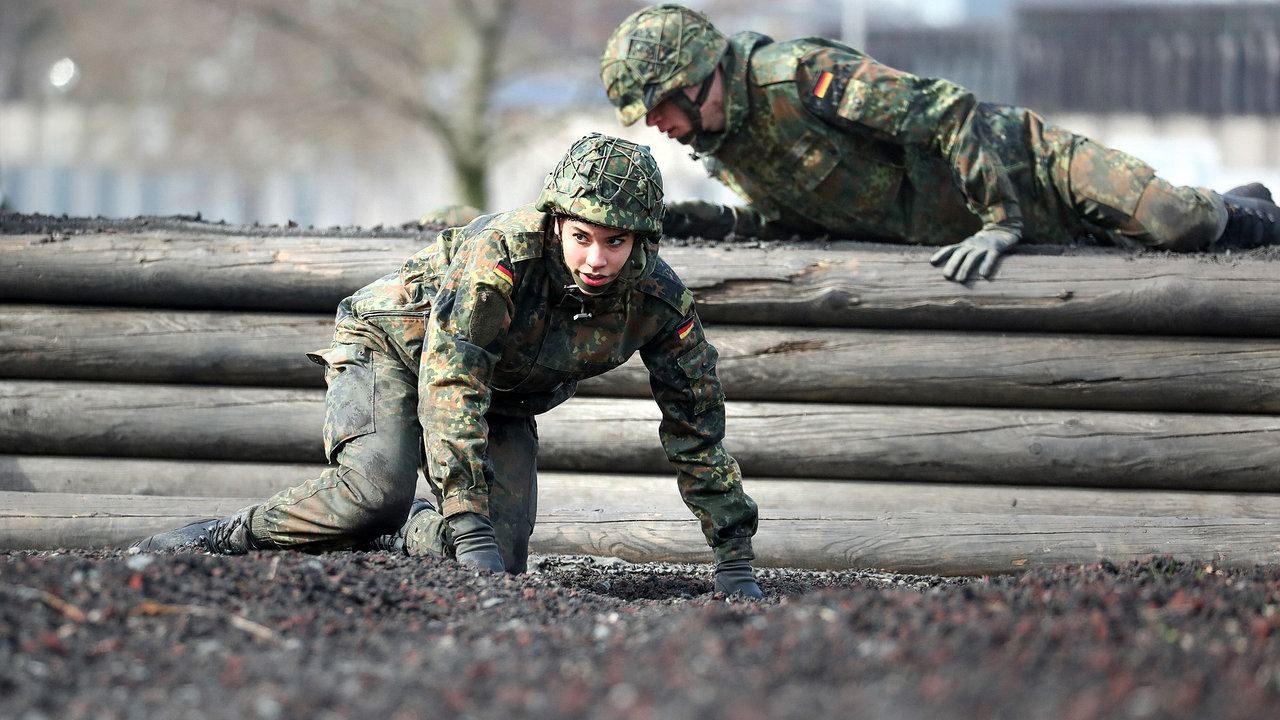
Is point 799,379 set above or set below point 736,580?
above

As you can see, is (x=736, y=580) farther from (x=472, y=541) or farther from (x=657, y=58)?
(x=657, y=58)

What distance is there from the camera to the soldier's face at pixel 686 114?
20.7 feet

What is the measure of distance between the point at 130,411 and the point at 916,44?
2414cm

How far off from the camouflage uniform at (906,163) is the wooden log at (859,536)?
168 cm

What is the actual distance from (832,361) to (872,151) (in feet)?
3.76

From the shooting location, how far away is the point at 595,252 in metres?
4.09

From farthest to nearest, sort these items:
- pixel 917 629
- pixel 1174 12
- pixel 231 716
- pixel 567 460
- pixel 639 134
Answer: pixel 1174 12
pixel 639 134
pixel 567 460
pixel 917 629
pixel 231 716

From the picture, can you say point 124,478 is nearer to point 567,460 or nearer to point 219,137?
point 567,460

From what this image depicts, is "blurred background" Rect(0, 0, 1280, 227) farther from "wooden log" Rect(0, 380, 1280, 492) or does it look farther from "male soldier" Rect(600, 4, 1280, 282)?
"wooden log" Rect(0, 380, 1280, 492)

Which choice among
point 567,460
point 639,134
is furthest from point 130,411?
point 639,134

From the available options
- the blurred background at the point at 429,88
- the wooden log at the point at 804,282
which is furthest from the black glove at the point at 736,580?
the blurred background at the point at 429,88

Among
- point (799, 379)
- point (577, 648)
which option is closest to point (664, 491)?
point (799, 379)

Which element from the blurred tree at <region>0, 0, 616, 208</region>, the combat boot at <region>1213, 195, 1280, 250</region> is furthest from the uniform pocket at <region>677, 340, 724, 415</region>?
the blurred tree at <region>0, 0, 616, 208</region>

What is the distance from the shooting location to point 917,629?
9.47 ft
